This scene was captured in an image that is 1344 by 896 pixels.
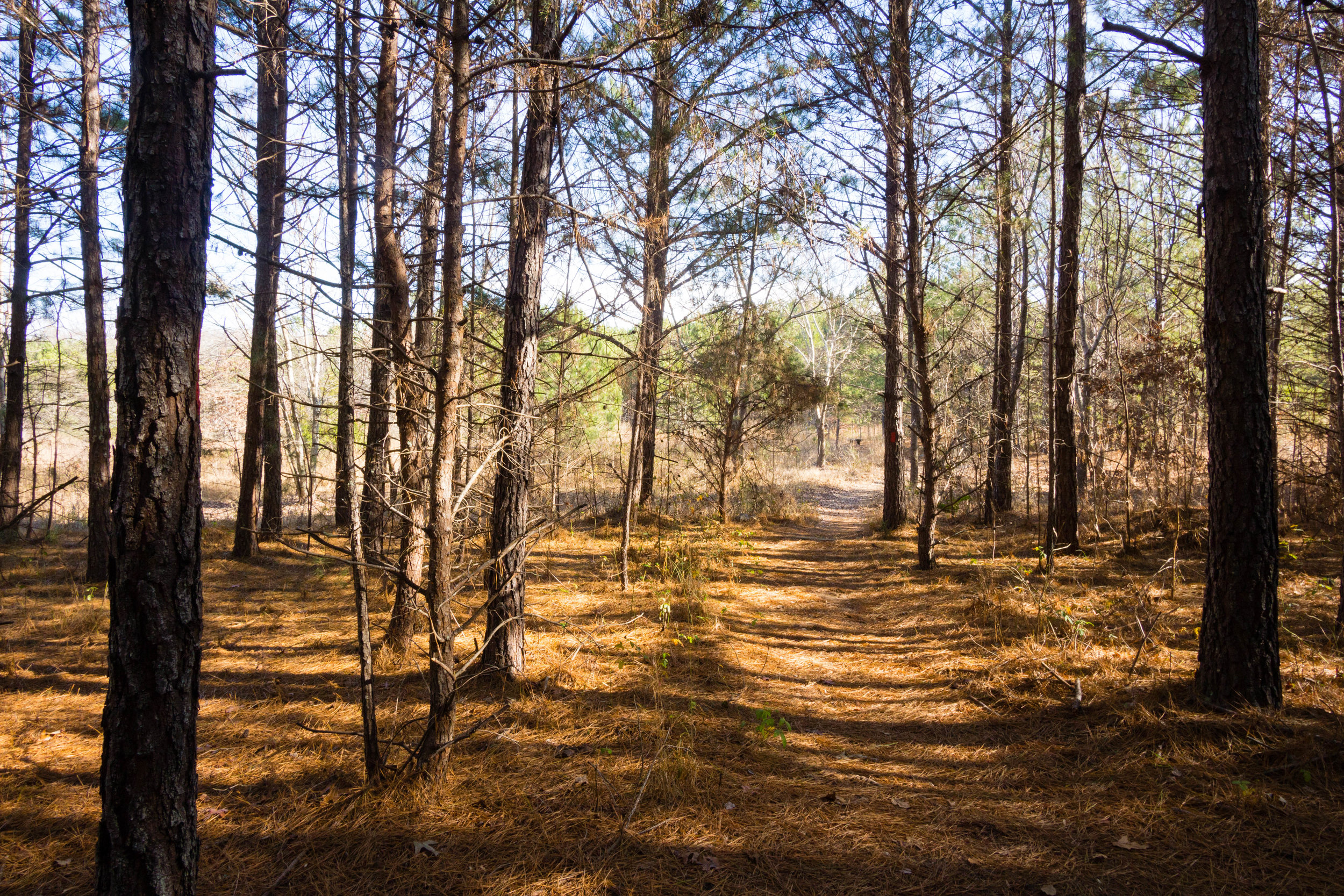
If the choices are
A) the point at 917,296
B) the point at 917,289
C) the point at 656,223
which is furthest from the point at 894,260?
the point at 656,223

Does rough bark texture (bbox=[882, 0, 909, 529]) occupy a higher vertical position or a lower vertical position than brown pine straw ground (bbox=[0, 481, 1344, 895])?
higher

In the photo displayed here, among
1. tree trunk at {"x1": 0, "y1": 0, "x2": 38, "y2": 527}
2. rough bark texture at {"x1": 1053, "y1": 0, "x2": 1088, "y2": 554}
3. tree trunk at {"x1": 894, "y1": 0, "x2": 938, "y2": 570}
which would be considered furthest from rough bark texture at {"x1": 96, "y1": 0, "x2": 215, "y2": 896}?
tree trunk at {"x1": 0, "y1": 0, "x2": 38, "y2": 527}

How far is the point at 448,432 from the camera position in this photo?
2.84 meters

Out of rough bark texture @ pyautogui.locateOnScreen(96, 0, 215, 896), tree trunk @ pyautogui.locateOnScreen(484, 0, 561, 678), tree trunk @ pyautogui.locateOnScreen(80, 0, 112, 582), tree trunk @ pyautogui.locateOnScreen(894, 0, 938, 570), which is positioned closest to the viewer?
rough bark texture @ pyautogui.locateOnScreen(96, 0, 215, 896)

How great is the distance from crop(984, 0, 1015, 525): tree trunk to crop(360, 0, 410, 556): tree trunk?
541cm

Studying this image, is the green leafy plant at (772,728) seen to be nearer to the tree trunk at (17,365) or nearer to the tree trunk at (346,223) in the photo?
the tree trunk at (346,223)

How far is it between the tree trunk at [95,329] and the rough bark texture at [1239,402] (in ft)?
29.1

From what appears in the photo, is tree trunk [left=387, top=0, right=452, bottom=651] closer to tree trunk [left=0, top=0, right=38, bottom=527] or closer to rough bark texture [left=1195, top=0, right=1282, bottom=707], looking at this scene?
rough bark texture [left=1195, top=0, right=1282, bottom=707]

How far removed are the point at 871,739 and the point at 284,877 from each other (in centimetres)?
283

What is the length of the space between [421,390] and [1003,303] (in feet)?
32.6

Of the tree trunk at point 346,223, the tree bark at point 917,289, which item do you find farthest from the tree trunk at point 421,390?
the tree bark at point 917,289

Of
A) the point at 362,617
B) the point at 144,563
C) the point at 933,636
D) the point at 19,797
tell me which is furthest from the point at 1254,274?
the point at 19,797

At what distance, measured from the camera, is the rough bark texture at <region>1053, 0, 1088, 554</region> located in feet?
23.7

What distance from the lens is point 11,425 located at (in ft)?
29.7
